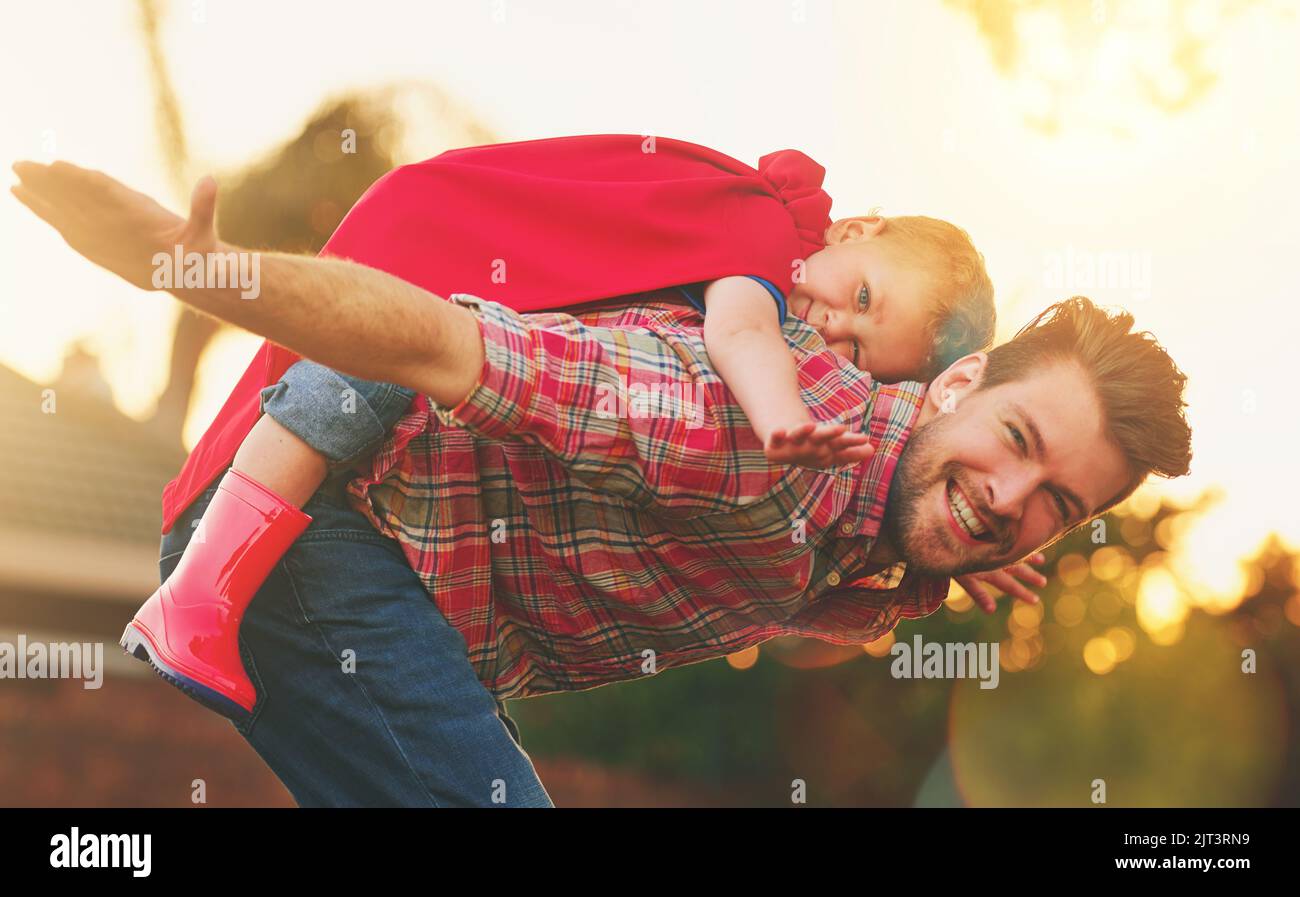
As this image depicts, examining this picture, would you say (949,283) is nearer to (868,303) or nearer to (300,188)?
(868,303)

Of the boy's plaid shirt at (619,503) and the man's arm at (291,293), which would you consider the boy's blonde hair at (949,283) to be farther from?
the man's arm at (291,293)

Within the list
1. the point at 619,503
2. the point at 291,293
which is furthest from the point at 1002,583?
the point at 291,293

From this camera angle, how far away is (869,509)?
1823 mm

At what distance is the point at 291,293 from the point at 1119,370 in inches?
52.3

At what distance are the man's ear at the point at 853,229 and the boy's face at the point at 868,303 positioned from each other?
0.24 feet

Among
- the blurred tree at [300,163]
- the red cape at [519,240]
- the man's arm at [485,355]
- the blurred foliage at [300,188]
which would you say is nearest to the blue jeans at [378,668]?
the red cape at [519,240]

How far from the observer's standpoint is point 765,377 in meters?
1.55

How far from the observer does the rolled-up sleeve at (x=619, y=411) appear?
146 cm

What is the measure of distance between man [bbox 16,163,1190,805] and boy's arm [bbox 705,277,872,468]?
0.05 metres

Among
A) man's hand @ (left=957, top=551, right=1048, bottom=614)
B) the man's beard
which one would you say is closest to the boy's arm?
the man's beard

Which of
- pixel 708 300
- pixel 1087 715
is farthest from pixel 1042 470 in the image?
pixel 1087 715

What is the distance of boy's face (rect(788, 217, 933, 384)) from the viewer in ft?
6.80
